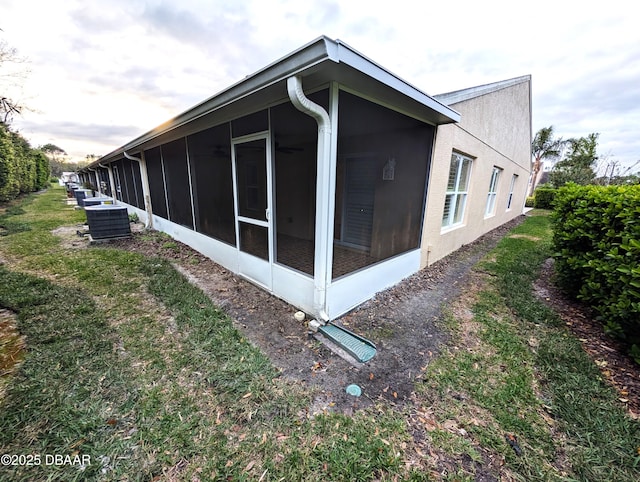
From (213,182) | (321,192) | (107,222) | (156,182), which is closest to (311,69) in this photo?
(321,192)

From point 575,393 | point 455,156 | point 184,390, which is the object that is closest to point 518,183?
point 455,156

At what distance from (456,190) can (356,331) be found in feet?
14.2

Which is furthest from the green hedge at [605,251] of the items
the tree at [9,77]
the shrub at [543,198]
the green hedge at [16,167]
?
the tree at [9,77]

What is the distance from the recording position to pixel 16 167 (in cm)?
1402

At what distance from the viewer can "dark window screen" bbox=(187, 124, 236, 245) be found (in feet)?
13.4

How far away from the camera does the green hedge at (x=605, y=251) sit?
7.77ft

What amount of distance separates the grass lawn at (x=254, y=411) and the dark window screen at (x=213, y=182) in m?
1.76

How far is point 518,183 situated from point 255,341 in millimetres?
13718

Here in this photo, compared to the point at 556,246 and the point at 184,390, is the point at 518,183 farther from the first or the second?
the point at 184,390

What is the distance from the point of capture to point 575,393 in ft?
6.70

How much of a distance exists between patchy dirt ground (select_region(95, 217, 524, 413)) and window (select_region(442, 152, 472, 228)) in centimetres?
135

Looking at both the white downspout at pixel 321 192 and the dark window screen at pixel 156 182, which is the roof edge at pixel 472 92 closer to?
the white downspout at pixel 321 192

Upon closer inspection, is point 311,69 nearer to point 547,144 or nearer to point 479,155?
point 479,155

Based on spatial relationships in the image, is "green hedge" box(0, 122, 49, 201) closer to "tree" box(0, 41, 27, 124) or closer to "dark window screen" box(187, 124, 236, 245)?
"tree" box(0, 41, 27, 124)
